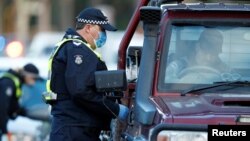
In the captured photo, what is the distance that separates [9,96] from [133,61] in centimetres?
482

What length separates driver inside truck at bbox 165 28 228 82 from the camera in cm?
766

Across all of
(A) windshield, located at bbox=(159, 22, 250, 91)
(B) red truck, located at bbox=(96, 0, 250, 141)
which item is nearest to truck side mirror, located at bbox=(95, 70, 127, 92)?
(B) red truck, located at bbox=(96, 0, 250, 141)

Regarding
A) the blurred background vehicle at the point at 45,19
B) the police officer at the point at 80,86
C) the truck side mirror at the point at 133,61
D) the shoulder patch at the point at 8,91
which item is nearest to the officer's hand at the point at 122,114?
the police officer at the point at 80,86

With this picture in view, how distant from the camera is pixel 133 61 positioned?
915 centimetres

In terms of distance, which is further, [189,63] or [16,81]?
[16,81]

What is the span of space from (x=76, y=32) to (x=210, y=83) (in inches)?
56.0

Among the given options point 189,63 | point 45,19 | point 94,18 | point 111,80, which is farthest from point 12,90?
point 45,19

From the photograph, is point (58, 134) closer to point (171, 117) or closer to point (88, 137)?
point (88, 137)

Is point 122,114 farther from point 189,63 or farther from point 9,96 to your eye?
point 9,96

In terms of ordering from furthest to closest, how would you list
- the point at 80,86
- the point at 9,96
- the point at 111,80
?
1. the point at 9,96
2. the point at 80,86
3. the point at 111,80

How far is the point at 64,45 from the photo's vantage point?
8359 mm

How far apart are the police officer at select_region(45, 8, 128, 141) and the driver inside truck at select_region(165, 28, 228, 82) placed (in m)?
0.57

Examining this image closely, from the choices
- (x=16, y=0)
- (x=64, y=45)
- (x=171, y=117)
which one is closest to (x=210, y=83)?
(x=171, y=117)

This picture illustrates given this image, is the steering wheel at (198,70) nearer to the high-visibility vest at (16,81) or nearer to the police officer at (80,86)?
the police officer at (80,86)
